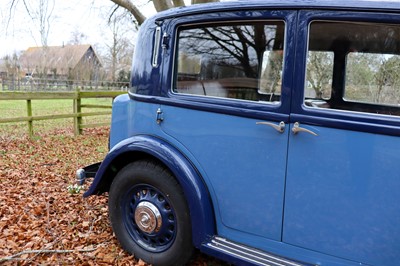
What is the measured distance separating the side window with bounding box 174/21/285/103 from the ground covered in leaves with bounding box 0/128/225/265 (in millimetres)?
1471

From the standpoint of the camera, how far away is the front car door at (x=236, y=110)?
2.18m

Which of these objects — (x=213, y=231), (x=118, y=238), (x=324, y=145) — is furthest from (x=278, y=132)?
(x=118, y=238)

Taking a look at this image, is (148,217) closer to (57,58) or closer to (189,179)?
(189,179)

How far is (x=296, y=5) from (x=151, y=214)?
1858 millimetres

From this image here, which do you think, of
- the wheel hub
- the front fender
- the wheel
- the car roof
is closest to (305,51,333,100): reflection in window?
the car roof

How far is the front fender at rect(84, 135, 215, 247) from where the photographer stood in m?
2.40

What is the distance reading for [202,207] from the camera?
2391mm

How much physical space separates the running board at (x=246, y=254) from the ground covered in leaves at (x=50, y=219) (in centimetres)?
56

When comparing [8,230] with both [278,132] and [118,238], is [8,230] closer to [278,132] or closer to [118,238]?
[118,238]

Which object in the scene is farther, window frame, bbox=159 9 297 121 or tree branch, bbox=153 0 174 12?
tree branch, bbox=153 0 174 12

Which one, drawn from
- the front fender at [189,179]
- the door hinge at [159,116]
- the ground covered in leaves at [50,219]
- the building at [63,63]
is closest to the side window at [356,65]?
the front fender at [189,179]

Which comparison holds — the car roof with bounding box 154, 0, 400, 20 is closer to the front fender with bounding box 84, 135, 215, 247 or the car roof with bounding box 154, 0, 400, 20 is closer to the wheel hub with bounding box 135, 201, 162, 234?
the front fender with bounding box 84, 135, 215, 247

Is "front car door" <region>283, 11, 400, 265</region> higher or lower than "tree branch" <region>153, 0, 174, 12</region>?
lower

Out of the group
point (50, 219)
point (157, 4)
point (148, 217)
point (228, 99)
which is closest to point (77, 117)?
point (157, 4)
